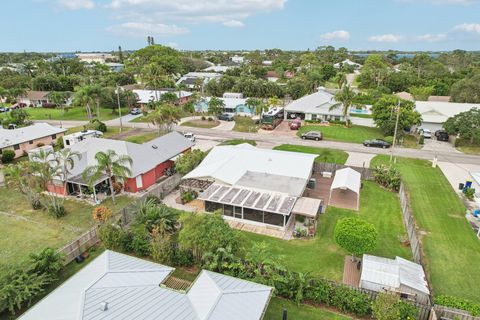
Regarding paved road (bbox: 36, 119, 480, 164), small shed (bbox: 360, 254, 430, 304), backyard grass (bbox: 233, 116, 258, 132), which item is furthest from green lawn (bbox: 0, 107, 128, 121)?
small shed (bbox: 360, 254, 430, 304)

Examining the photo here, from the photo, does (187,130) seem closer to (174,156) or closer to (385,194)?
(174,156)

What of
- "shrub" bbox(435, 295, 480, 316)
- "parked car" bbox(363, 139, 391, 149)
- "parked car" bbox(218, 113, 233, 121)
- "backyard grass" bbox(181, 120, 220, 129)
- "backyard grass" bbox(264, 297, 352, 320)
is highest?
"parked car" bbox(218, 113, 233, 121)

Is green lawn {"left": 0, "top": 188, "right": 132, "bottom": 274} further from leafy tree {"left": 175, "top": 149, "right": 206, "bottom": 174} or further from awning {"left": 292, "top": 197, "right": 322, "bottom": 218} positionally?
awning {"left": 292, "top": 197, "right": 322, "bottom": 218}

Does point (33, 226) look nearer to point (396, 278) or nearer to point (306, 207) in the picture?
point (306, 207)

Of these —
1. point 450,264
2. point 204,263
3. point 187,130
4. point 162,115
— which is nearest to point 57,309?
point 204,263

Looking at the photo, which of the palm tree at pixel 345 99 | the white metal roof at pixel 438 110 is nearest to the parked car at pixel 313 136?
the palm tree at pixel 345 99
